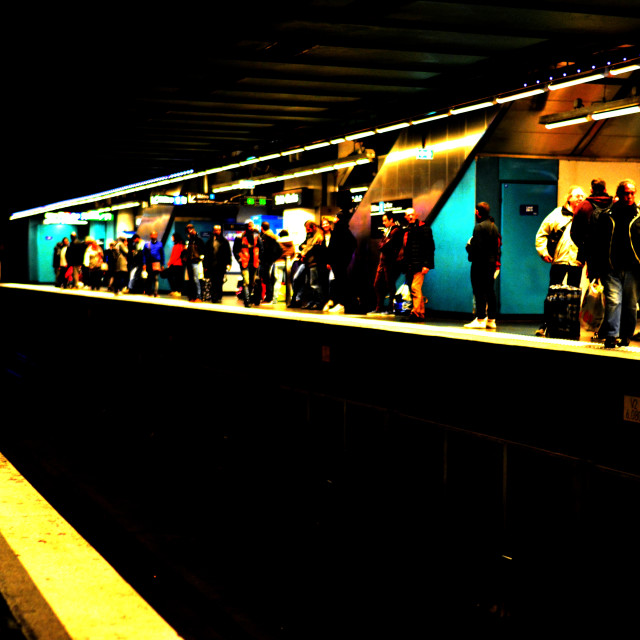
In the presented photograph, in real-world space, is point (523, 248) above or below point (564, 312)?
above

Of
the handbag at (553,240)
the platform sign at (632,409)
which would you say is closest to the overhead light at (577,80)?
the handbag at (553,240)

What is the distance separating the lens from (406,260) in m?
16.7

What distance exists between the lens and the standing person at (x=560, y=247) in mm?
12539

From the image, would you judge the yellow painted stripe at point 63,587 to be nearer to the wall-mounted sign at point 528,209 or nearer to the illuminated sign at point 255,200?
the wall-mounted sign at point 528,209

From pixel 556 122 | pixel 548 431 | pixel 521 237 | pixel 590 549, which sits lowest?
pixel 590 549

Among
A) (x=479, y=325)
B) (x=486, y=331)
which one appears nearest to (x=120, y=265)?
(x=479, y=325)

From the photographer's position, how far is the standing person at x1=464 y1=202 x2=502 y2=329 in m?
14.5

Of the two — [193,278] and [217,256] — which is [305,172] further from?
[193,278]

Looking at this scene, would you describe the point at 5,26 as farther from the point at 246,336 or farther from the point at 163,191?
the point at 163,191

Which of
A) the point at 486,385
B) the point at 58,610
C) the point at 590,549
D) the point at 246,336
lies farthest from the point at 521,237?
the point at 58,610

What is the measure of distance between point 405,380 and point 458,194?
846 centimetres

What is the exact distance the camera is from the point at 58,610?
502cm

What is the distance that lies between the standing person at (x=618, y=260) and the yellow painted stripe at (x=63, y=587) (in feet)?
19.8

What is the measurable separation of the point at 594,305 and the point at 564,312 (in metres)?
1.27
